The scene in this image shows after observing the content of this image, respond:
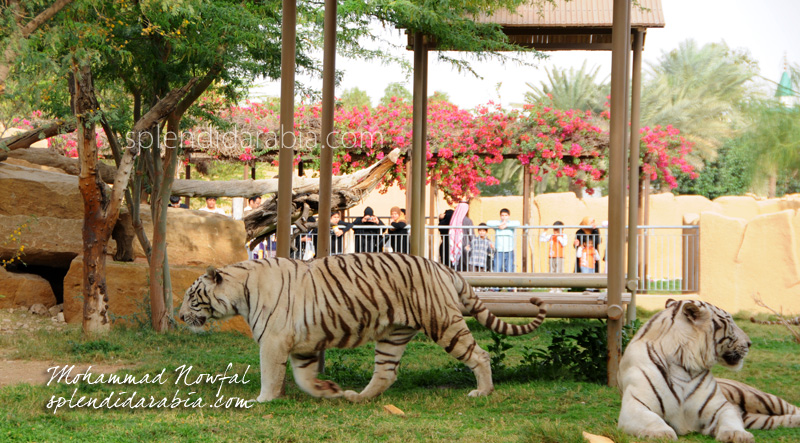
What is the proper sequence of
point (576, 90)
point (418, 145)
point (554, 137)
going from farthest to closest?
point (576, 90) < point (554, 137) < point (418, 145)

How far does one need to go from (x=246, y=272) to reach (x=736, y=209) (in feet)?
64.3

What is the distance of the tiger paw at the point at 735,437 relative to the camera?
12.5ft

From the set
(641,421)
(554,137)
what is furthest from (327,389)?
(554,137)

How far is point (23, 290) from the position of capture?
976 cm

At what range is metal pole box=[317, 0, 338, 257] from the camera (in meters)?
5.96

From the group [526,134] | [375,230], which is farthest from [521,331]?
[526,134]

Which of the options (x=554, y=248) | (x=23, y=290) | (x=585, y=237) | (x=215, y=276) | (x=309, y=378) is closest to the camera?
(x=215, y=276)

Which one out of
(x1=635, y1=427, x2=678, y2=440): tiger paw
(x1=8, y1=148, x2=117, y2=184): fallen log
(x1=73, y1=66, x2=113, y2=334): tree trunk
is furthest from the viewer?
(x1=8, y1=148, x2=117, y2=184): fallen log

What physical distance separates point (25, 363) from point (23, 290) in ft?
10.4

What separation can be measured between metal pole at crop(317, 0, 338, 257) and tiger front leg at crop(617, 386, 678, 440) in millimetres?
2694

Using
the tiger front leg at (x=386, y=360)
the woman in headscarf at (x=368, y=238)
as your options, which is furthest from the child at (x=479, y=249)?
the tiger front leg at (x=386, y=360)

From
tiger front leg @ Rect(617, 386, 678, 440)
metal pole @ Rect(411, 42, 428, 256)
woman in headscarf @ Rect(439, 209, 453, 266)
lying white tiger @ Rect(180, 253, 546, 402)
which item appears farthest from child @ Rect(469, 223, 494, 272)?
tiger front leg @ Rect(617, 386, 678, 440)

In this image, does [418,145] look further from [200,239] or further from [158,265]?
[200,239]

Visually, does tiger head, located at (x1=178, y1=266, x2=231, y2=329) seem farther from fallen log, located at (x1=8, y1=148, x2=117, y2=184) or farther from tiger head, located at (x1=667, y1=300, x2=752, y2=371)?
fallen log, located at (x1=8, y1=148, x2=117, y2=184)
